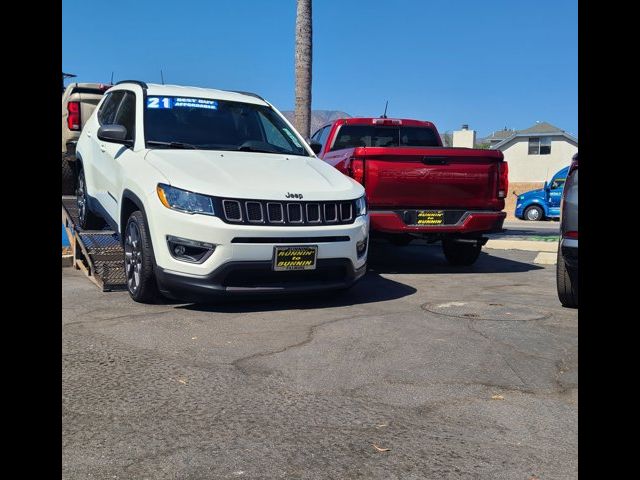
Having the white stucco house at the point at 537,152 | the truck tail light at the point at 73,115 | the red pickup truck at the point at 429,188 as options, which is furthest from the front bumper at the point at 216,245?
the white stucco house at the point at 537,152

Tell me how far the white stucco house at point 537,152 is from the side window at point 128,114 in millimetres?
48159

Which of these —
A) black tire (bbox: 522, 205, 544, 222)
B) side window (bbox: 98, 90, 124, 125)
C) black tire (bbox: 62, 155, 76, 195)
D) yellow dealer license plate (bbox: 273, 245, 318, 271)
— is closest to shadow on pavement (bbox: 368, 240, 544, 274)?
yellow dealer license plate (bbox: 273, 245, 318, 271)

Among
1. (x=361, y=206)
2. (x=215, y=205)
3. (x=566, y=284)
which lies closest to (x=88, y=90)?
(x=361, y=206)

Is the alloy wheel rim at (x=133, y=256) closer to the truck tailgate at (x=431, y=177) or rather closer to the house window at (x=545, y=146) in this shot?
the truck tailgate at (x=431, y=177)

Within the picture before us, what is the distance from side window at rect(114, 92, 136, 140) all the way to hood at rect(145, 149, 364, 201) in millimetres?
694

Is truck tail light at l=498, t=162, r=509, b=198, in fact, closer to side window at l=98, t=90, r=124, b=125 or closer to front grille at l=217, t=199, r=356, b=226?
front grille at l=217, t=199, r=356, b=226

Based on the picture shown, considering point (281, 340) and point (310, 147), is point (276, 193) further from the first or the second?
point (310, 147)

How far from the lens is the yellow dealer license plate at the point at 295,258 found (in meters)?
5.55

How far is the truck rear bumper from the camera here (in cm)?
780

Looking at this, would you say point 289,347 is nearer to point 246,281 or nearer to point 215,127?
point 246,281
